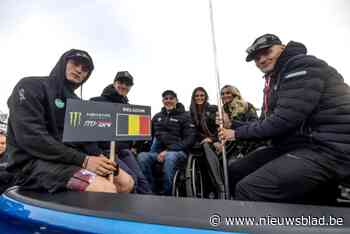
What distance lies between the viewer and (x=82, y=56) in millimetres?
1536

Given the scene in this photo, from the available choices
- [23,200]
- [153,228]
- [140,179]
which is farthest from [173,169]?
[153,228]

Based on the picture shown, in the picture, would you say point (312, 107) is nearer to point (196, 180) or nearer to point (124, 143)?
point (196, 180)

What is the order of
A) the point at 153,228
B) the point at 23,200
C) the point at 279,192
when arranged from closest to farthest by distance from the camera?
the point at 153,228, the point at 23,200, the point at 279,192

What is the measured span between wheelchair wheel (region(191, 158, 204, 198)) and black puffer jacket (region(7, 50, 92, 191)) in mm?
985

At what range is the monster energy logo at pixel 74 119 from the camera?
3.97ft

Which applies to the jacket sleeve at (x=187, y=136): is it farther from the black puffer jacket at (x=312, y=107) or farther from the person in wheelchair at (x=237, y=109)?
the black puffer jacket at (x=312, y=107)

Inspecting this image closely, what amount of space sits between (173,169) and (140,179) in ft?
1.94

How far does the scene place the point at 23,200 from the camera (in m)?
0.86

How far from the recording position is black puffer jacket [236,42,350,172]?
1066mm

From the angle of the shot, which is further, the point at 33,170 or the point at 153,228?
the point at 33,170

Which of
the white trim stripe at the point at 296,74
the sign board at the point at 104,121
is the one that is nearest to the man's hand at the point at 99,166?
the sign board at the point at 104,121

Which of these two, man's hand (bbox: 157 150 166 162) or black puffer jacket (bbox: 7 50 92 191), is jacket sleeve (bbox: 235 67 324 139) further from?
man's hand (bbox: 157 150 166 162)

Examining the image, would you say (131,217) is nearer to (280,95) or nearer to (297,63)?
(280,95)

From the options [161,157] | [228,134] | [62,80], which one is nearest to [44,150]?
[62,80]
